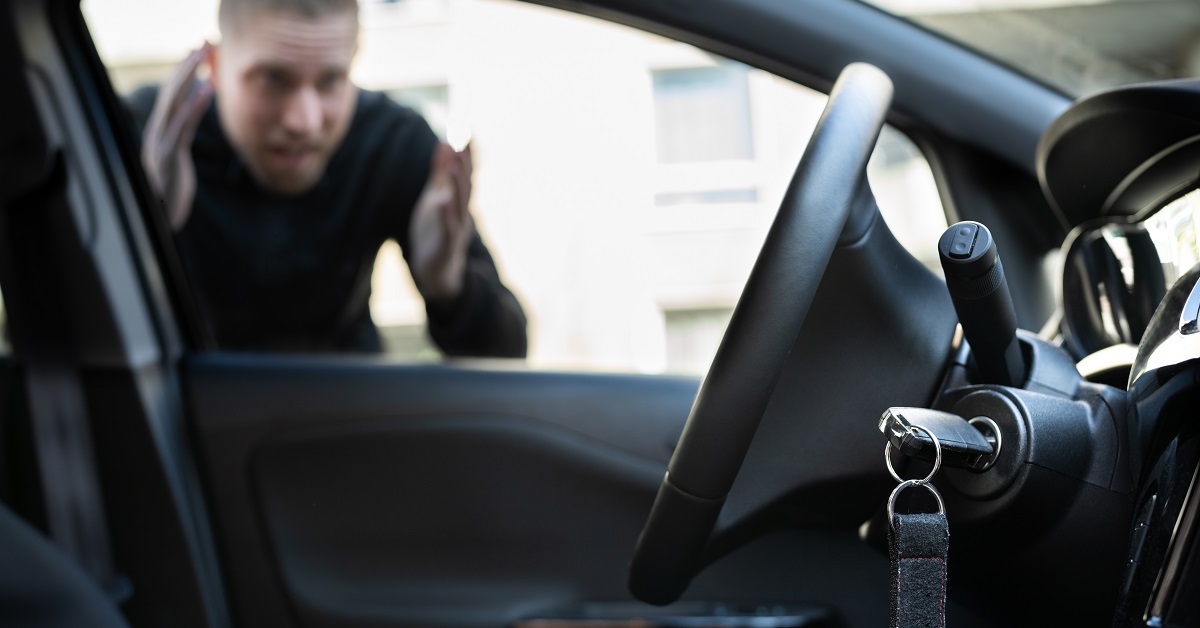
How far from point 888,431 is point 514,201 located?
6122mm

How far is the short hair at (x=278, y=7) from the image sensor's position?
1485mm

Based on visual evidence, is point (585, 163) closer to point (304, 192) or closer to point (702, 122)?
point (702, 122)

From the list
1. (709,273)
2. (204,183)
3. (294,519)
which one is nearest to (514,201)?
(709,273)

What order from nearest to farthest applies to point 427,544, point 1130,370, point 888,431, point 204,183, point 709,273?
point 888,431, point 1130,370, point 427,544, point 204,183, point 709,273

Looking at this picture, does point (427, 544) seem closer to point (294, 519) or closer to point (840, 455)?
point (294, 519)

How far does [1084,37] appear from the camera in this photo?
1230 mm

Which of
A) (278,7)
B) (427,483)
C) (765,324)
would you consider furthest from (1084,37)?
(278,7)

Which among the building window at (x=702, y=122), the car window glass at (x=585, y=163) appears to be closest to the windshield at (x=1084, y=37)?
the car window glass at (x=585, y=163)

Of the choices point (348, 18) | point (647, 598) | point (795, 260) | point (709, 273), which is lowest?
point (709, 273)

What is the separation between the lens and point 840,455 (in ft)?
2.55

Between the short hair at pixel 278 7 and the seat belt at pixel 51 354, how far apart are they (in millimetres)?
379

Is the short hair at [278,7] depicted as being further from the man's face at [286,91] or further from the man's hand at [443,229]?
the man's hand at [443,229]

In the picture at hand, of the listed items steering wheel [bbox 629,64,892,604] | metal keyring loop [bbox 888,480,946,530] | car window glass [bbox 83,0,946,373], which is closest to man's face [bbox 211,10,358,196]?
steering wheel [bbox 629,64,892,604]

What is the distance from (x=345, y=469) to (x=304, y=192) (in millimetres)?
681
